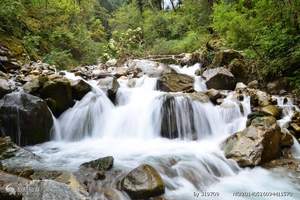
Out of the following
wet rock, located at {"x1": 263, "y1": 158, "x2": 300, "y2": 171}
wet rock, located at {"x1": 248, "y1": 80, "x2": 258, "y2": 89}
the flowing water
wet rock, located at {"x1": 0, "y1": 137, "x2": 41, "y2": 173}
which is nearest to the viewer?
wet rock, located at {"x1": 0, "y1": 137, "x2": 41, "y2": 173}

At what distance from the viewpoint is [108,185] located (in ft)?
17.9

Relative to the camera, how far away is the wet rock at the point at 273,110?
345 inches

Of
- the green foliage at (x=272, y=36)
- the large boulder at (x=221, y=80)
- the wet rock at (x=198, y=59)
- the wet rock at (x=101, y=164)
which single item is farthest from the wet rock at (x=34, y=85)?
the wet rock at (x=198, y=59)

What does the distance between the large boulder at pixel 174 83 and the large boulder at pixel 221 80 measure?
0.64 meters

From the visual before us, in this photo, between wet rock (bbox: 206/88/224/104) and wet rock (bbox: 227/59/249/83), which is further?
wet rock (bbox: 227/59/249/83)

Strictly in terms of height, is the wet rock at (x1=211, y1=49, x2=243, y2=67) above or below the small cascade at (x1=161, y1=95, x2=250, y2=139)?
above

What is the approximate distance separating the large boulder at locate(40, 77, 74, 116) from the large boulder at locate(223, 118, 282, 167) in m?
4.21

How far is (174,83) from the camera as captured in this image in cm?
1154

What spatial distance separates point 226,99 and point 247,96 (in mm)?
599

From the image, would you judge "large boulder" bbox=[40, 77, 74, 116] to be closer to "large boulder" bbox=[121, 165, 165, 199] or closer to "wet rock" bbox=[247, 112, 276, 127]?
"large boulder" bbox=[121, 165, 165, 199]

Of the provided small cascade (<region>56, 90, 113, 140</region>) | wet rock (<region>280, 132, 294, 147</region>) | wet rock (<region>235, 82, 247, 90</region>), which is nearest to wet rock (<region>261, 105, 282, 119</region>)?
wet rock (<region>280, 132, 294, 147</region>)

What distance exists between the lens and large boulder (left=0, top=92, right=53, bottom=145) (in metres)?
7.60

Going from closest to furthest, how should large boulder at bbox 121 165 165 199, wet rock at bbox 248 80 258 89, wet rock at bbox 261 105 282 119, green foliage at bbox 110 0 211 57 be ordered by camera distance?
large boulder at bbox 121 165 165 199 → wet rock at bbox 261 105 282 119 → wet rock at bbox 248 80 258 89 → green foliage at bbox 110 0 211 57

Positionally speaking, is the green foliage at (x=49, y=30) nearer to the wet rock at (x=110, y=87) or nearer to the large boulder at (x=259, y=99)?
the wet rock at (x=110, y=87)
